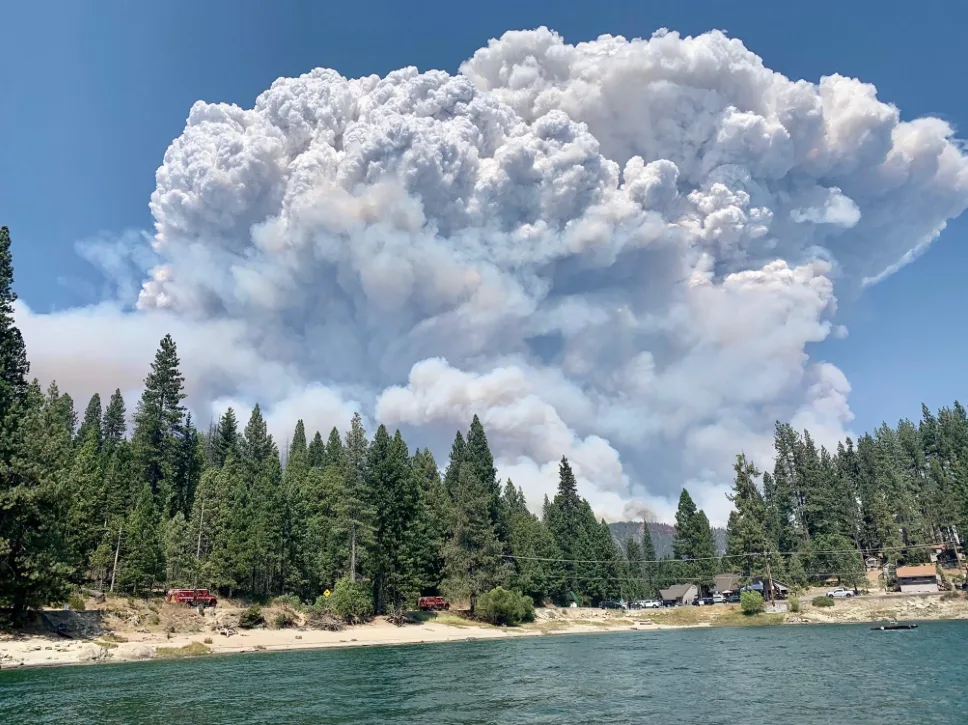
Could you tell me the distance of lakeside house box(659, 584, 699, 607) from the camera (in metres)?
160

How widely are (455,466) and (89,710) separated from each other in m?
109

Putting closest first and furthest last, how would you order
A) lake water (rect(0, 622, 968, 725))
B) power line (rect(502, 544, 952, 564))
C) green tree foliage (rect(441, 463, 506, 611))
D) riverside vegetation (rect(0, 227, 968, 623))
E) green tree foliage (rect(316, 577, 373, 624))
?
lake water (rect(0, 622, 968, 725)) → riverside vegetation (rect(0, 227, 968, 623)) → green tree foliage (rect(316, 577, 373, 624)) → green tree foliage (rect(441, 463, 506, 611)) → power line (rect(502, 544, 952, 564))

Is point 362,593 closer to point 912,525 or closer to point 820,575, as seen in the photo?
point 820,575

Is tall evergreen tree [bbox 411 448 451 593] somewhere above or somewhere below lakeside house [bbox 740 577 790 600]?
above

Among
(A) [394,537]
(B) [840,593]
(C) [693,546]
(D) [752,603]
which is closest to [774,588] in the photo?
(B) [840,593]

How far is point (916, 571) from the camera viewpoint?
120688mm

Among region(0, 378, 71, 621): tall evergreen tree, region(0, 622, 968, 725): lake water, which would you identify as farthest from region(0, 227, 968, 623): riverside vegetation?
region(0, 622, 968, 725): lake water

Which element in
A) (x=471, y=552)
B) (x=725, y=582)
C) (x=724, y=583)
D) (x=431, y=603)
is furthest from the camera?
(x=725, y=582)

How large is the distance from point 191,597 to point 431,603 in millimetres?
37579

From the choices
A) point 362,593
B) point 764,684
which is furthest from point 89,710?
point 362,593

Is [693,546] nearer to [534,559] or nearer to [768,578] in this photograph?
[768,578]

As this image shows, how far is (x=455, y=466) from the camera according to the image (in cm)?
13850

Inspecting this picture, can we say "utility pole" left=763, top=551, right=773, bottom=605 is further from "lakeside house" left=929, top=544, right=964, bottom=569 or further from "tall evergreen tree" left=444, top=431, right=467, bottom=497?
"tall evergreen tree" left=444, top=431, right=467, bottom=497

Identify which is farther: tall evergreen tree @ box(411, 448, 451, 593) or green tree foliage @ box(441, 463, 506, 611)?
tall evergreen tree @ box(411, 448, 451, 593)
